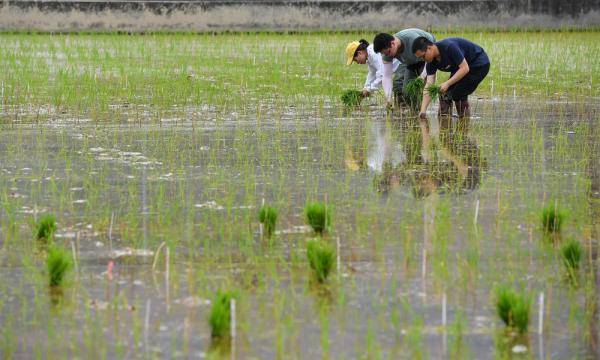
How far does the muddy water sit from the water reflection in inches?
0.9

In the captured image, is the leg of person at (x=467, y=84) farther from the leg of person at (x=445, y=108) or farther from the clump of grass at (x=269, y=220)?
the clump of grass at (x=269, y=220)

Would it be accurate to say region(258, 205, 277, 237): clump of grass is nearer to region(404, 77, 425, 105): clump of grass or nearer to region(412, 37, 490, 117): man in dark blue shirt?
region(412, 37, 490, 117): man in dark blue shirt

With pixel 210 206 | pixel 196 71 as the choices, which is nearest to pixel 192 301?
pixel 210 206

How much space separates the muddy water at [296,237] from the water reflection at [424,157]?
0.02 meters

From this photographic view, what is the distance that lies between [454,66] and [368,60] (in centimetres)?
116

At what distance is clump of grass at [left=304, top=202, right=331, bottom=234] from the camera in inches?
210

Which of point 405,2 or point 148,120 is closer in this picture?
point 148,120

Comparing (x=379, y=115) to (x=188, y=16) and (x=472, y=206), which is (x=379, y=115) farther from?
(x=188, y=16)

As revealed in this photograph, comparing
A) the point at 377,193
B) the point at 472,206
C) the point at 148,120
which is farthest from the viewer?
the point at 148,120

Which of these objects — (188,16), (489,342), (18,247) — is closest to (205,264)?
(18,247)

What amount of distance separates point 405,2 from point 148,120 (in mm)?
13384

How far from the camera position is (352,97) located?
1037 centimetres

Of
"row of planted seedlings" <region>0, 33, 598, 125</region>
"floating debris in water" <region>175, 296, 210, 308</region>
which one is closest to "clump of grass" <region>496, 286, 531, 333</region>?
"floating debris in water" <region>175, 296, 210, 308</region>

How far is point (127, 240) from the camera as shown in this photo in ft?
17.2
